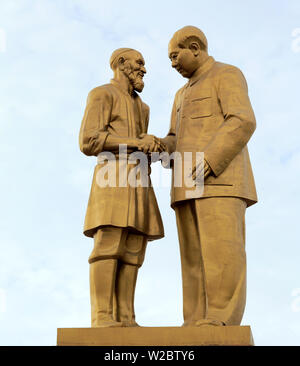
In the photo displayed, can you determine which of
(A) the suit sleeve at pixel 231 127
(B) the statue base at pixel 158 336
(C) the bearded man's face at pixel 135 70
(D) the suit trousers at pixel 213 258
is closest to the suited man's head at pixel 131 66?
(C) the bearded man's face at pixel 135 70

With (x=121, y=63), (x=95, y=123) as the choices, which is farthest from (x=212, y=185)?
(x=121, y=63)

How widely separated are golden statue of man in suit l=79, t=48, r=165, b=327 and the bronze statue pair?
0.01 metres

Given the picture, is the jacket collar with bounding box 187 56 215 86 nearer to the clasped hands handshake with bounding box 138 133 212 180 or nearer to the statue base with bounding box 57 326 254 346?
the clasped hands handshake with bounding box 138 133 212 180

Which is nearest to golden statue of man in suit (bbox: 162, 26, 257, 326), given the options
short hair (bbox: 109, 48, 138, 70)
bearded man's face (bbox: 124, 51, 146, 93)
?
bearded man's face (bbox: 124, 51, 146, 93)

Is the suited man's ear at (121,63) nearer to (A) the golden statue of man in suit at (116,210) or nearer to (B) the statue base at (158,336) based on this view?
(A) the golden statue of man in suit at (116,210)

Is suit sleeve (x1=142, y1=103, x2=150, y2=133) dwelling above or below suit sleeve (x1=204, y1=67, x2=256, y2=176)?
above

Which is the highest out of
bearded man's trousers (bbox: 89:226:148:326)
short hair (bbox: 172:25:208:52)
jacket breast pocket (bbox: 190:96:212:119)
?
short hair (bbox: 172:25:208:52)

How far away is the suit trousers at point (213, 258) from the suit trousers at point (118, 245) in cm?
56

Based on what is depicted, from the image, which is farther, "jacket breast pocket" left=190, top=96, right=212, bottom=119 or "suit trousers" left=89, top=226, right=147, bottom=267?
"jacket breast pocket" left=190, top=96, right=212, bottom=119

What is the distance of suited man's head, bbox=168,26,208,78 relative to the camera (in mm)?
9125

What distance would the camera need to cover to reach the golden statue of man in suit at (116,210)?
8305mm

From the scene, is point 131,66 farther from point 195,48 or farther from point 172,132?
point 172,132

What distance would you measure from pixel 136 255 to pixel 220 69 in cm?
228

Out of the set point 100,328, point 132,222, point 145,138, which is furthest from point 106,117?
point 100,328
